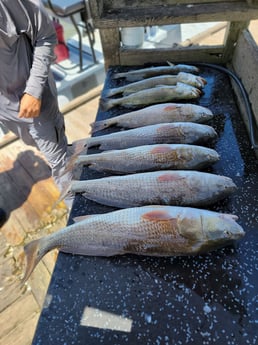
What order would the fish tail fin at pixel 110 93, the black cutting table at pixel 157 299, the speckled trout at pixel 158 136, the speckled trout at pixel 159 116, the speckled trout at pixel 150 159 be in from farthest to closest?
the fish tail fin at pixel 110 93
the speckled trout at pixel 159 116
the speckled trout at pixel 158 136
the speckled trout at pixel 150 159
the black cutting table at pixel 157 299

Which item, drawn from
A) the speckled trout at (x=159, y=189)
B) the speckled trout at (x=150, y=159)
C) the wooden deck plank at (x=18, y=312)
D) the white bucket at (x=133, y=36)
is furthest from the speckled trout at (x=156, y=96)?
the white bucket at (x=133, y=36)

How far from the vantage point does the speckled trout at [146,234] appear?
144cm

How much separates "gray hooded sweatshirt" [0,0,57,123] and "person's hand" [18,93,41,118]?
43mm

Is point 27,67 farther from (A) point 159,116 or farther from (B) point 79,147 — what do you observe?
(A) point 159,116

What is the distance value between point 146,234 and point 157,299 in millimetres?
331

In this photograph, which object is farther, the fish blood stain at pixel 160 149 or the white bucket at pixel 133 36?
the white bucket at pixel 133 36

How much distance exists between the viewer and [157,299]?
1389 mm

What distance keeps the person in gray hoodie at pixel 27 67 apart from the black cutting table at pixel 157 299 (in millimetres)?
1511

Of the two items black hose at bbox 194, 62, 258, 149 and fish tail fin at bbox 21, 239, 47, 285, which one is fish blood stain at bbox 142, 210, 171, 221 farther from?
black hose at bbox 194, 62, 258, 149

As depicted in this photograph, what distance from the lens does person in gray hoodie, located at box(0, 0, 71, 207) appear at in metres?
2.08

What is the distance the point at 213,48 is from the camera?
2.94 m

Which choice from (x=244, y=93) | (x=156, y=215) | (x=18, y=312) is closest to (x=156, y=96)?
(x=244, y=93)

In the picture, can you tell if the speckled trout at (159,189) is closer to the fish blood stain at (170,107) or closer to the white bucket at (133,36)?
the fish blood stain at (170,107)

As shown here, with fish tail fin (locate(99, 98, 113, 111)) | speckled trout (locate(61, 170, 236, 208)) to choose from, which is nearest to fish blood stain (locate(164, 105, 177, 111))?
fish tail fin (locate(99, 98, 113, 111))
